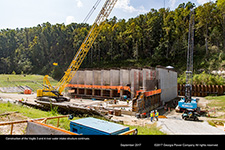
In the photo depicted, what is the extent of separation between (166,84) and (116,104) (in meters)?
11.7

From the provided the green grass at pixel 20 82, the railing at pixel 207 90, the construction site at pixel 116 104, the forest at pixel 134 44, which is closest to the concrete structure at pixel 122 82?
the construction site at pixel 116 104

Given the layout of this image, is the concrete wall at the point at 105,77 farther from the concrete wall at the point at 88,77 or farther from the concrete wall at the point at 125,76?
the concrete wall at the point at 125,76

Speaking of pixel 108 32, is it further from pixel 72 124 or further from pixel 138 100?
pixel 72 124

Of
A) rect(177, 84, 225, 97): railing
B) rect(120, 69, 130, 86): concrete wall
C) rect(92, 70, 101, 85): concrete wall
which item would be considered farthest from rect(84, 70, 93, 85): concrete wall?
rect(177, 84, 225, 97): railing

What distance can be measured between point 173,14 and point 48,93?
56.7m

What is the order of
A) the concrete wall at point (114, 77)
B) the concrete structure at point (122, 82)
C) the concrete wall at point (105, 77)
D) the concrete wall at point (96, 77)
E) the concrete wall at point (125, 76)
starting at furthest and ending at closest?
the concrete wall at point (96, 77), the concrete wall at point (105, 77), the concrete wall at point (114, 77), the concrete wall at point (125, 76), the concrete structure at point (122, 82)

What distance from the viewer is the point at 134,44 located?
230 feet

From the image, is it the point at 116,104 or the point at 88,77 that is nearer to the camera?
the point at 116,104

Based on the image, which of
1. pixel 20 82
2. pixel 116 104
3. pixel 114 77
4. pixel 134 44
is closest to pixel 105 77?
pixel 114 77

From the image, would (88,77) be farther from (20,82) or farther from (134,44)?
(134,44)

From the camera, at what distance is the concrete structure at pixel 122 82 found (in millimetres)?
30386

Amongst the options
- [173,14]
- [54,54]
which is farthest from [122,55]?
[54,54]

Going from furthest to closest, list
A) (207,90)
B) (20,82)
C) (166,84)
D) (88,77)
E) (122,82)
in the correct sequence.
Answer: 1. (20,82)
2. (88,77)
3. (207,90)
4. (122,82)
5. (166,84)

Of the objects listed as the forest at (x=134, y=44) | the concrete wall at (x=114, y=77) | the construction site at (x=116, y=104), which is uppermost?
the forest at (x=134, y=44)
